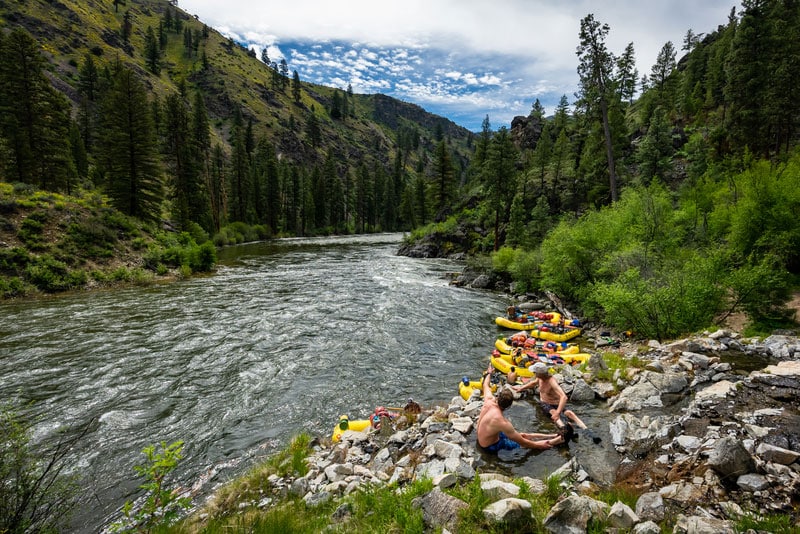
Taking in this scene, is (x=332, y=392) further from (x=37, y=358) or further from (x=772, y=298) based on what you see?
(x=772, y=298)

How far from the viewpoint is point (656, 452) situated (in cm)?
582

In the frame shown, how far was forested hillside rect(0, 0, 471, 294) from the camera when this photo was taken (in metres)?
30.1

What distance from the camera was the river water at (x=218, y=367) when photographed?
25.1 feet

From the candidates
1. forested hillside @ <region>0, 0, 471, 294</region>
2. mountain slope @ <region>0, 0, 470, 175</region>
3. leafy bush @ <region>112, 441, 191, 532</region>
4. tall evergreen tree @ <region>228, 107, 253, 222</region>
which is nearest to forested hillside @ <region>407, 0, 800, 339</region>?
leafy bush @ <region>112, 441, 191, 532</region>

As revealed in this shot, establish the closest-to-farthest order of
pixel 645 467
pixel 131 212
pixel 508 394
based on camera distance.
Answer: pixel 645 467 < pixel 508 394 < pixel 131 212

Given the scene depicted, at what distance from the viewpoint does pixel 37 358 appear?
11375 mm

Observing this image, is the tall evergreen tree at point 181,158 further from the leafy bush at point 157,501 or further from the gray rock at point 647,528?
the gray rock at point 647,528

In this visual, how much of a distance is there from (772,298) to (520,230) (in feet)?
74.8

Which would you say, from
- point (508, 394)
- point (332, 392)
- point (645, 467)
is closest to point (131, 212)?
point (332, 392)

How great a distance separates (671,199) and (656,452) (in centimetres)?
2174

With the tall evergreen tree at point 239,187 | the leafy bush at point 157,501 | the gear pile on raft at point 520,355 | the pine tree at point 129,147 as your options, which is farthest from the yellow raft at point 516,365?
the tall evergreen tree at point 239,187

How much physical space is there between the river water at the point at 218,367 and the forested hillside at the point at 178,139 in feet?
26.9

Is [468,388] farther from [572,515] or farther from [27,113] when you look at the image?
[27,113]

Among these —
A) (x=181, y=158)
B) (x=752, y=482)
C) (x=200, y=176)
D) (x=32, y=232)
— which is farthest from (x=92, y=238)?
(x=752, y=482)
